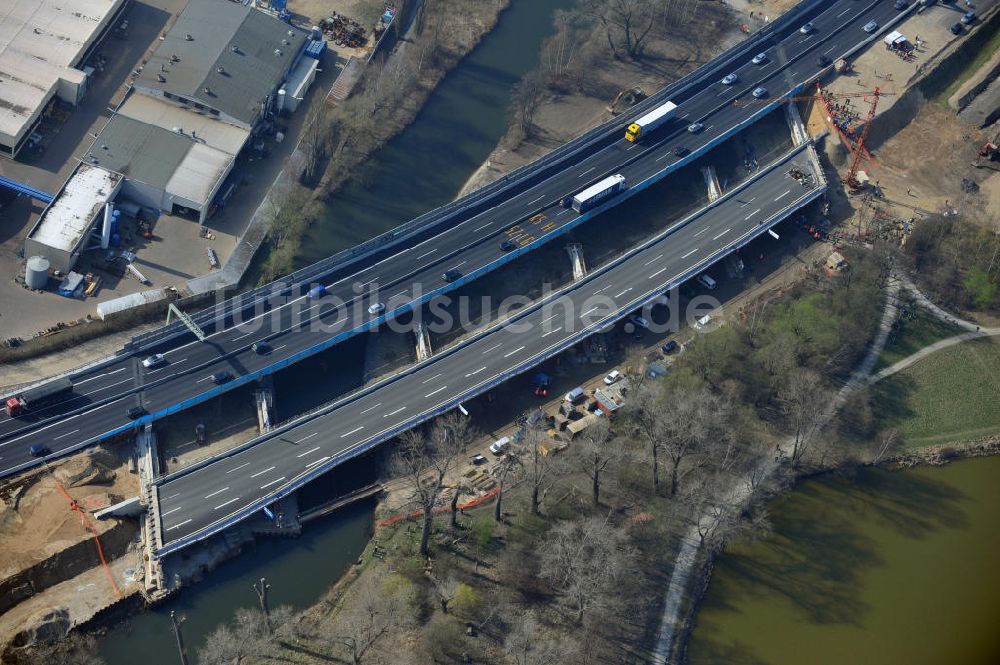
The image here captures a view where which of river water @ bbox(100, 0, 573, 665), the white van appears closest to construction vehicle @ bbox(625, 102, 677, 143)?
river water @ bbox(100, 0, 573, 665)

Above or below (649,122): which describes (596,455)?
below

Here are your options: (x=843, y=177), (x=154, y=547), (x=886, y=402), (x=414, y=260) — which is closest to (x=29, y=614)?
(x=154, y=547)

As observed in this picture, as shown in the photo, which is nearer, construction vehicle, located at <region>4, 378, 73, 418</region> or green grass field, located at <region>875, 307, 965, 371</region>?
construction vehicle, located at <region>4, 378, 73, 418</region>

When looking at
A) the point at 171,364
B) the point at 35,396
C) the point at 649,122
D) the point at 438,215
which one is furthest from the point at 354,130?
the point at 35,396

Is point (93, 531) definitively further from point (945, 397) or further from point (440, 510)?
point (945, 397)

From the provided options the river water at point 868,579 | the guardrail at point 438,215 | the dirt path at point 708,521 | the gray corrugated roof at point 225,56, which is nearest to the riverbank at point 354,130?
the guardrail at point 438,215

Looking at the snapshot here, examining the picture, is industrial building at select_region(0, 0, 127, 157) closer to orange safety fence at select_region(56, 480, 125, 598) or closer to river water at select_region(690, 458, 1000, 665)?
orange safety fence at select_region(56, 480, 125, 598)

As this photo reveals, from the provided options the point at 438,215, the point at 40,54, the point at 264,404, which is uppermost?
the point at 40,54

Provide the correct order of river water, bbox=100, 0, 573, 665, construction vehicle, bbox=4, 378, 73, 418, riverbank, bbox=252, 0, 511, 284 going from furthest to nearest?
riverbank, bbox=252, 0, 511, 284 < construction vehicle, bbox=4, 378, 73, 418 < river water, bbox=100, 0, 573, 665
